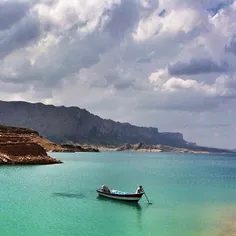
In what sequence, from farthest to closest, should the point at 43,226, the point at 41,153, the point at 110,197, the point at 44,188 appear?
the point at 41,153 < the point at 44,188 < the point at 110,197 < the point at 43,226

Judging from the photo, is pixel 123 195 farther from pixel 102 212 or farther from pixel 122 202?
pixel 102 212

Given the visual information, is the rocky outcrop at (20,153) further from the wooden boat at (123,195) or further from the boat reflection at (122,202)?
the wooden boat at (123,195)

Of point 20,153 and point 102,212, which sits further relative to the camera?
point 20,153

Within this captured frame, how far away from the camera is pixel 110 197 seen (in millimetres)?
58125

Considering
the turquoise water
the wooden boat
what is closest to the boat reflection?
the turquoise water

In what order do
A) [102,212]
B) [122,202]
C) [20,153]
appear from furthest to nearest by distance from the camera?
[20,153], [122,202], [102,212]

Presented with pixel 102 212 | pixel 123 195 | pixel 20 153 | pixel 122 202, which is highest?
pixel 20 153

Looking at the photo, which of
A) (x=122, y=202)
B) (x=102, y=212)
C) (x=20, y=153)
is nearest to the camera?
(x=102, y=212)

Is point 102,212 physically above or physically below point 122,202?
below

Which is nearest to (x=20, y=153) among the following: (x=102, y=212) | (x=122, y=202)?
(x=122, y=202)

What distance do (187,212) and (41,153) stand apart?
318 feet

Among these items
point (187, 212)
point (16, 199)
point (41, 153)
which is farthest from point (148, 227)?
point (41, 153)

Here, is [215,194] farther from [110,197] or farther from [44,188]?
[44,188]

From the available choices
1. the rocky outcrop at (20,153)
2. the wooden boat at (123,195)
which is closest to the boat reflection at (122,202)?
the wooden boat at (123,195)
